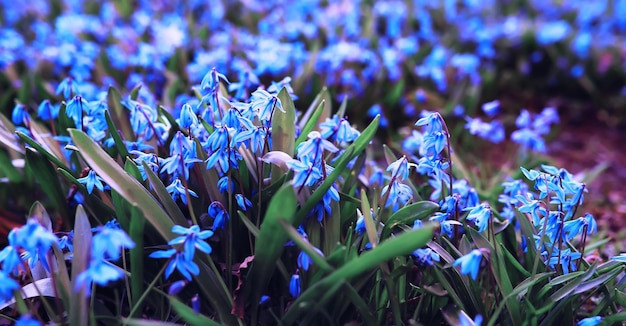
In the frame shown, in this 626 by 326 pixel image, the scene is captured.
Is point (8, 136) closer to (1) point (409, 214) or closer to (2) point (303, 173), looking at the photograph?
(2) point (303, 173)

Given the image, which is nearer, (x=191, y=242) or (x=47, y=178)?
(x=191, y=242)

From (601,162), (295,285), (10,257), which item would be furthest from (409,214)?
(601,162)

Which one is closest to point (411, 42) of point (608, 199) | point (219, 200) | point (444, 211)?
point (608, 199)

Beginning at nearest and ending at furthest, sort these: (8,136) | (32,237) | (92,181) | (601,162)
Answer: (32,237) → (92,181) → (8,136) → (601,162)

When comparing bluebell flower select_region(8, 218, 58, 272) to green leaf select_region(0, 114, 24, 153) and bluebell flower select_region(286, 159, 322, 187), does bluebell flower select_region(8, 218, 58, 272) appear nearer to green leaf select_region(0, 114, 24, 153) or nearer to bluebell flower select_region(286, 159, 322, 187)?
bluebell flower select_region(286, 159, 322, 187)

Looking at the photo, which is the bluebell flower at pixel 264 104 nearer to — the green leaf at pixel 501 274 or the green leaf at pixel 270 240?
the green leaf at pixel 270 240

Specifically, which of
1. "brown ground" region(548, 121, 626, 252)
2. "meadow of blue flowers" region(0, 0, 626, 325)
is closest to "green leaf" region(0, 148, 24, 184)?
"meadow of blue flowers" region(0, 0, 626, 325)

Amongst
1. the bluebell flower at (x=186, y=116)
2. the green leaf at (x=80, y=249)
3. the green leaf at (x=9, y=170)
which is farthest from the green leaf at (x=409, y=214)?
the green leaf at (x=9, y=170)
